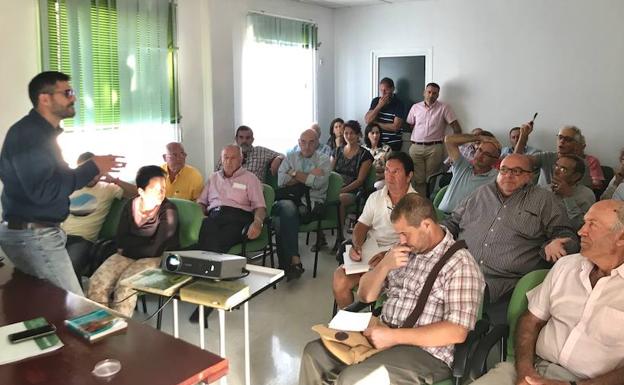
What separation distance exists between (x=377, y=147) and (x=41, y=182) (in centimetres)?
467

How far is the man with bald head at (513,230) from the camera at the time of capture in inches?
109

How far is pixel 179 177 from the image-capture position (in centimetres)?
445

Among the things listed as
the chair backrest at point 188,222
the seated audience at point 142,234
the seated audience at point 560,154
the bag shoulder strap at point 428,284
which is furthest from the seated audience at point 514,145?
the bag shoulder strap at point 428,284

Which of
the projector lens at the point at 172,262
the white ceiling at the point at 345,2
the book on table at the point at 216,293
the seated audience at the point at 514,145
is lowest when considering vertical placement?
the book on table at the point at 216,293

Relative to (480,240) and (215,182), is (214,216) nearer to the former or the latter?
(215,182)

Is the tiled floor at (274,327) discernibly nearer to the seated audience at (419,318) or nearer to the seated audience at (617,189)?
the seated audience at (419,318)

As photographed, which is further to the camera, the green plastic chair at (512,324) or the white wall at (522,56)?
the white wall at (522,56)

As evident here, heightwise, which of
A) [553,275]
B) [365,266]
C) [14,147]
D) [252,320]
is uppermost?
[14,147]

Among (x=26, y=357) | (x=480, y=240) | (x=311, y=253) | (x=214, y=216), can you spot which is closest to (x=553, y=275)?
(x=480, y=240)

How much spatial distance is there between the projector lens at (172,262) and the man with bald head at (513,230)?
1526 millimetres

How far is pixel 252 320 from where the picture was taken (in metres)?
3.52

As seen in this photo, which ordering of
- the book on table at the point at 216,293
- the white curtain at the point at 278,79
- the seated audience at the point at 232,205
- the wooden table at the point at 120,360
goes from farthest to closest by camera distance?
1. the white curtain at the point at 278,79
2. the seated audience at the point at 232,205
3. the book on table at the point at 216,293
4. the wooden table at the point at 120,360

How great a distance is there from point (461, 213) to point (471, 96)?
3.63 m

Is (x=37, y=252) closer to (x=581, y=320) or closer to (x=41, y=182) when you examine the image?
(x=41, y=182)
